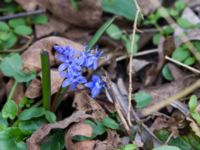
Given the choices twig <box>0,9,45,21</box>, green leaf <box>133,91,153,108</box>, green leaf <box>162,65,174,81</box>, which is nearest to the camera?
green leaf <box>133,91,153,108</box>

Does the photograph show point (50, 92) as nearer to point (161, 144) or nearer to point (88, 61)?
point (88, 61)

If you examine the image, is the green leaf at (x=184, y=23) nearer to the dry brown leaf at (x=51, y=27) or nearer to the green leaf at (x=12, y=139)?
the dry brown leaf at (x=51, y=27)

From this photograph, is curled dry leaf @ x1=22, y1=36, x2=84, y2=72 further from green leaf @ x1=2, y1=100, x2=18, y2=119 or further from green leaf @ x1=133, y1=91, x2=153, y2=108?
green leaf @ x1=133, y1=91, x2=153, y2=108

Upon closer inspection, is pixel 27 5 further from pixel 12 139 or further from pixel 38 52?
pixel 12 139

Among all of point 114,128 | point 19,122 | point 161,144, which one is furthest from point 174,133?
point 19,122

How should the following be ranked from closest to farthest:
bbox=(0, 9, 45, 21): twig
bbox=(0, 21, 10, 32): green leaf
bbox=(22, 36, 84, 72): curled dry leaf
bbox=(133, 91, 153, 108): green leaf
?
bbox=(133, 91, 153, 108): green leaf → bbox=(22, 36, 84, 72): curled dry leaf → bbox=(0, 21, 10, 32): green leaf → bbox=(0, 9, 45, 21): twig

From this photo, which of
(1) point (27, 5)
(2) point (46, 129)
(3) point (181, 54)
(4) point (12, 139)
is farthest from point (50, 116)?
(1) point (27, 5)

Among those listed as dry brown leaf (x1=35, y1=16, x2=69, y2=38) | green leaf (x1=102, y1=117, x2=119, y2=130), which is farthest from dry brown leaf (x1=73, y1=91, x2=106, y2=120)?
dry brown leaf (x1=35, y1=16, x2=69, y2=38)
